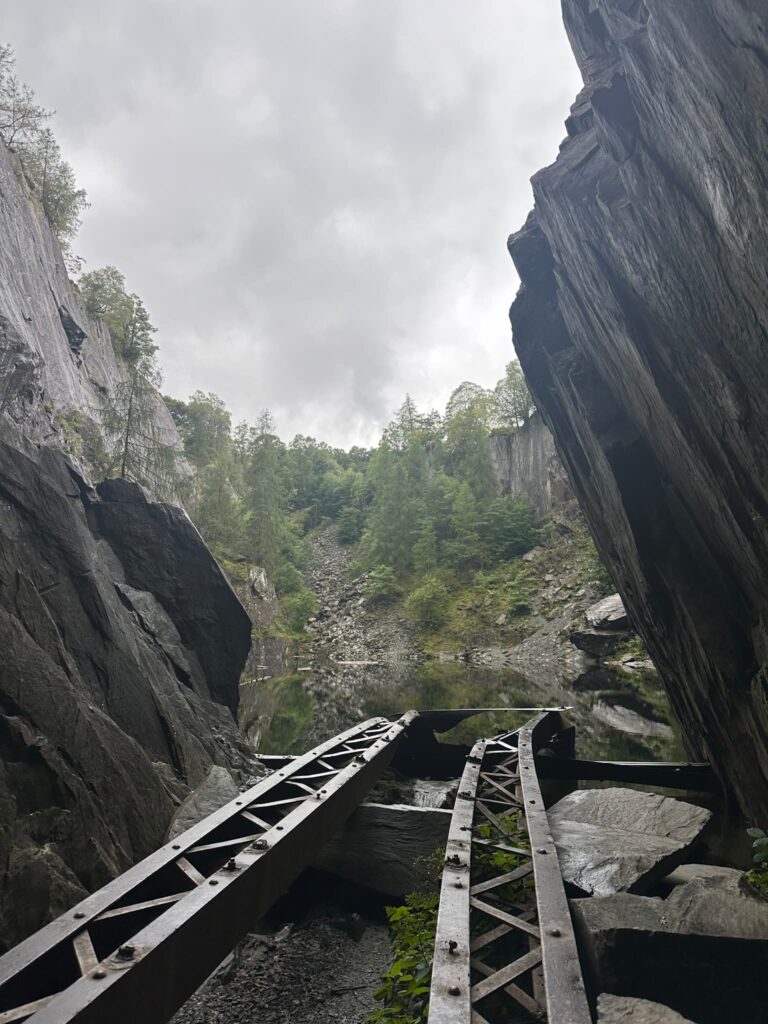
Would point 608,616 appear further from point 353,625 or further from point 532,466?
point 532,466

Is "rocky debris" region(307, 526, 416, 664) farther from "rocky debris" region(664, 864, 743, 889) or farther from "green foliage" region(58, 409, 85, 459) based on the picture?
"rocky debris" region(664, 864, 743, 889)

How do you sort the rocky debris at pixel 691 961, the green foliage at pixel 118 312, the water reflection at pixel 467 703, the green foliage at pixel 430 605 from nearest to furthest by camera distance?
the rocky debris at pixel 691 961 < the water reflection at pixel 467 703 < the green foliage at pixel 118 312 < the green foliage at pixel 430 605

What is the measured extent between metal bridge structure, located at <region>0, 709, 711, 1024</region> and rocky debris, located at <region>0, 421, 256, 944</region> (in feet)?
3.12

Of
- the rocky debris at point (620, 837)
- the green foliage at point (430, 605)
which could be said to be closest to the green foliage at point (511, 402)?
the green foliage at point (430, 605)

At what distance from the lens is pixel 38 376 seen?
479 inches

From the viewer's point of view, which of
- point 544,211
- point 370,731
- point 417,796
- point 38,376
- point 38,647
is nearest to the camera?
point 38,647

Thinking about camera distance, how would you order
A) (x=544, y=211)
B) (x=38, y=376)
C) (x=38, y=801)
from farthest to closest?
(x=38, y=376), (x=544, y=211), (x=38, y=801)

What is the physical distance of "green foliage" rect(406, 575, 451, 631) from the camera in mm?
52562

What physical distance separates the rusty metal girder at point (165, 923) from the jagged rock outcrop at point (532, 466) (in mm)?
57774

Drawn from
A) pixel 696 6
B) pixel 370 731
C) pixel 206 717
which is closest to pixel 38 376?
pixel 206 717

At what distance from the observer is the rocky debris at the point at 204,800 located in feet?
19.9

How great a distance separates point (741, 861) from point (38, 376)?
48.3 ft

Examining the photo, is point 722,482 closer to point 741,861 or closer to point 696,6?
point 696,6

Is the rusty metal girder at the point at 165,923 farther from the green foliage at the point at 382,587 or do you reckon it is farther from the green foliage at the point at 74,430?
the green foliage at the point at 382,587
